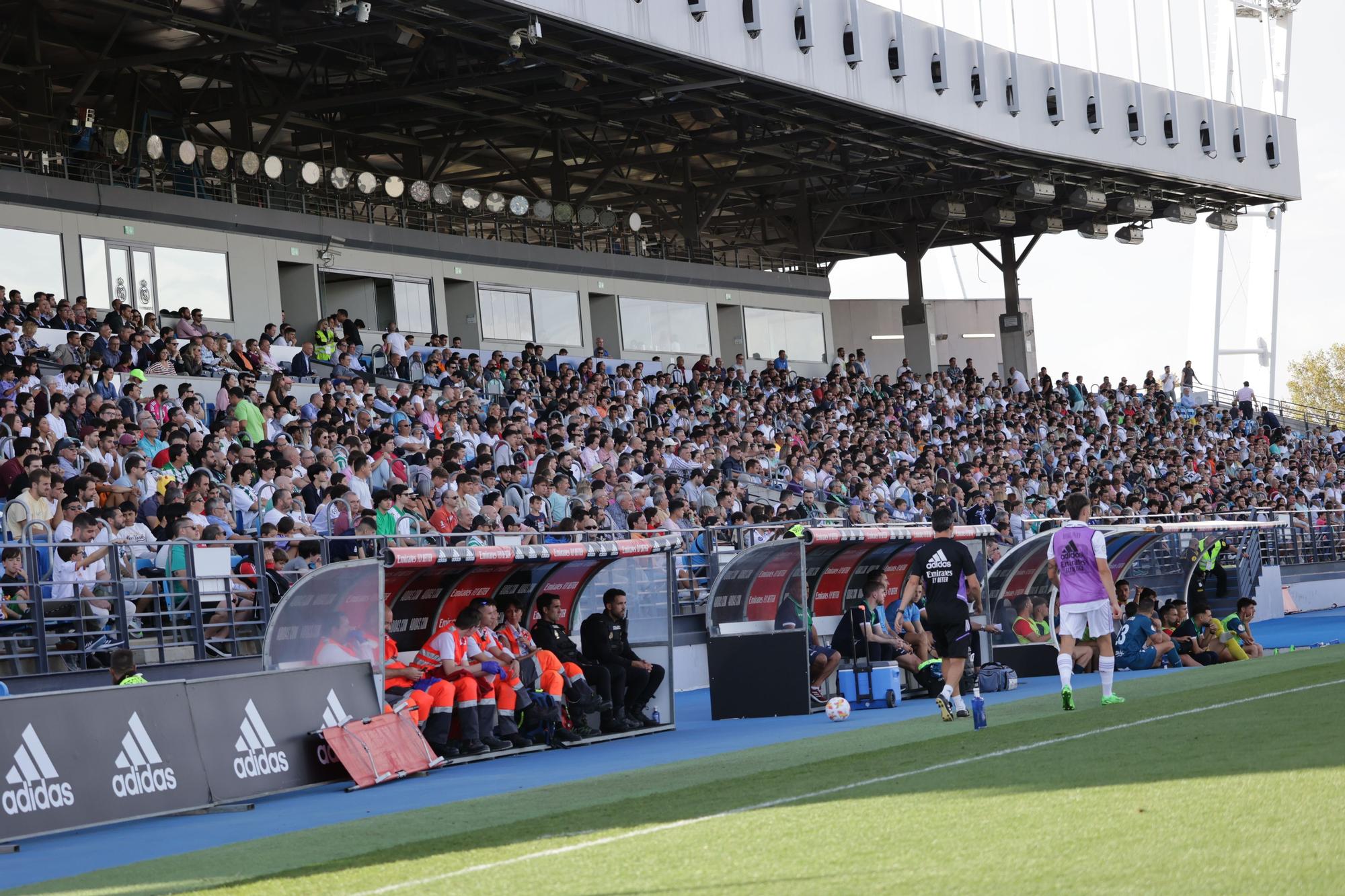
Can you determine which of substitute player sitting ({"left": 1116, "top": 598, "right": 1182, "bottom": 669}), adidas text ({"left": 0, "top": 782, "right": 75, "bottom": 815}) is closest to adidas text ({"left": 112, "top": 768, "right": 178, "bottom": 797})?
adidas text ({"left": 0, "top": 782, "right": 75, "bottom": 815})

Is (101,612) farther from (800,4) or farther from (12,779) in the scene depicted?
(800,4)

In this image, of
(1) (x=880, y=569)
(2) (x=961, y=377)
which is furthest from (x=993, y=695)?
(2) (x=961, y=377)

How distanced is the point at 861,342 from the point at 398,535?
42258 mm

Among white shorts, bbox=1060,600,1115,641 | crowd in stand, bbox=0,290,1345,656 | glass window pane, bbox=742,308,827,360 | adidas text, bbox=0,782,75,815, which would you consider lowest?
adidas text, bbox=0,782,75,815

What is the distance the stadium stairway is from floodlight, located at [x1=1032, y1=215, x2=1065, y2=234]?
108ft

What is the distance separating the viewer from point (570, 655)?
56.4 feet

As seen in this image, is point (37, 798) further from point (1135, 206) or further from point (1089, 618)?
point (1135, 206)

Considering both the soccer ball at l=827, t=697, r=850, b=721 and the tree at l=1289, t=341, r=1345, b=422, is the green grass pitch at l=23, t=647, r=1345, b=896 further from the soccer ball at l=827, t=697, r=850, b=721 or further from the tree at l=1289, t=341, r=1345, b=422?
the tree at l=1289, t=341, r=1345, b=422

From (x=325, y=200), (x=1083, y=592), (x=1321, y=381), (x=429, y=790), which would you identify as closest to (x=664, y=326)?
(x=325, y=200)

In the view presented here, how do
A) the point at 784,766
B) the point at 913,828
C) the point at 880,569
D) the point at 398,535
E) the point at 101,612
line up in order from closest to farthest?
the point at 913,828 < the point at 784,766 < the point at 101,612 < the point at 398,535 < the point at 880,569

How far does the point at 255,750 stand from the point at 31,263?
19.7m

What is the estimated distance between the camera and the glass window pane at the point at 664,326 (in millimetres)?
43750

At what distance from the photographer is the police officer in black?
17.6 meters

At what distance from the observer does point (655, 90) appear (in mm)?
34594
